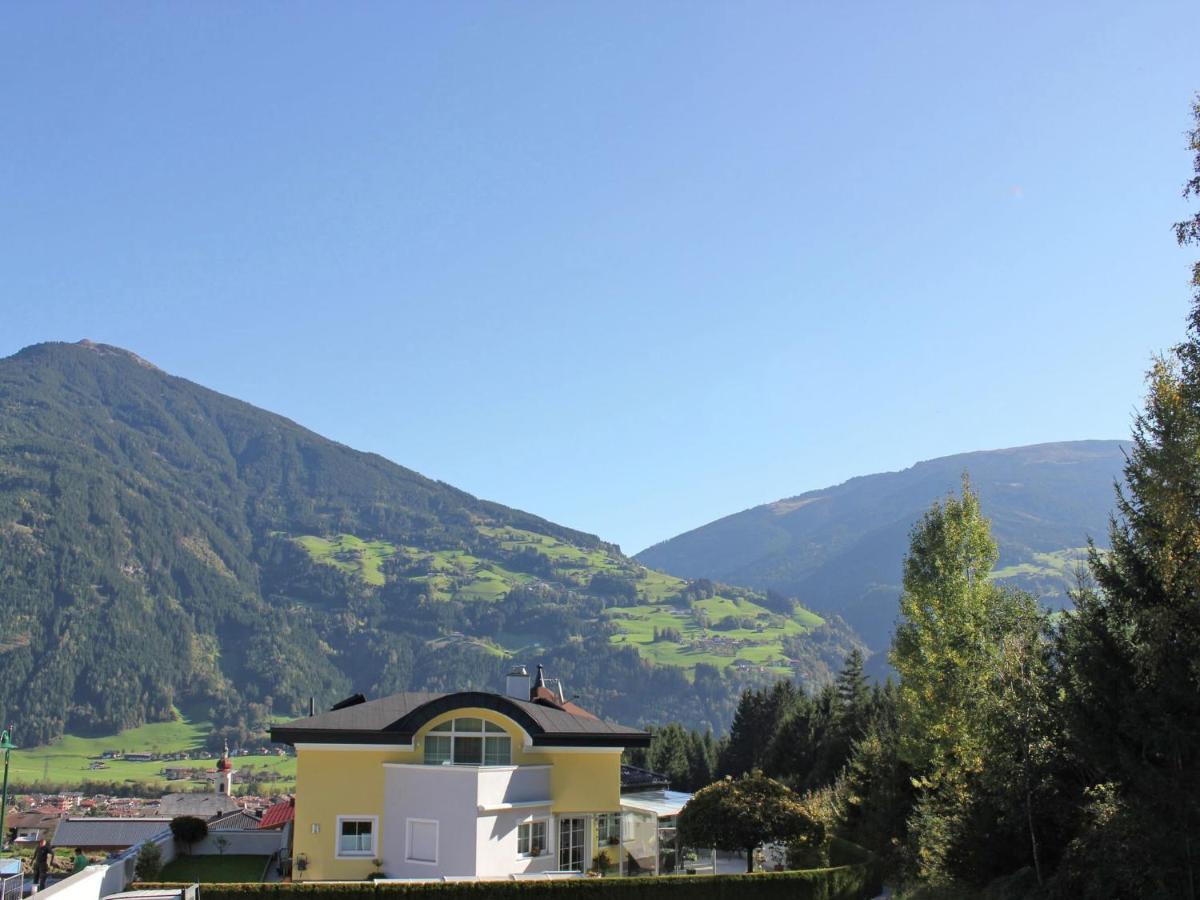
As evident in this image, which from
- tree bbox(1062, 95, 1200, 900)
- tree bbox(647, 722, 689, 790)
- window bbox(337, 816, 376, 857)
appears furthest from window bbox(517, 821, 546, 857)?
tree bbox(647, 722, 689, 790)

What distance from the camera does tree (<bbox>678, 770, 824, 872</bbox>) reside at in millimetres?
32125

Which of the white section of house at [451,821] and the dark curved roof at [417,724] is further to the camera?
the dark curved roof at [417,724]

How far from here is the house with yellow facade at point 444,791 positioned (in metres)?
29.2

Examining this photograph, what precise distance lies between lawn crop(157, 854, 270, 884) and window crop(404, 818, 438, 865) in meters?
5.52

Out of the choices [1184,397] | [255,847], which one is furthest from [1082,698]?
[255,847]

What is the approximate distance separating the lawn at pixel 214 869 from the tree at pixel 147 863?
15.7 inches

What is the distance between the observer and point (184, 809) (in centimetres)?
12812

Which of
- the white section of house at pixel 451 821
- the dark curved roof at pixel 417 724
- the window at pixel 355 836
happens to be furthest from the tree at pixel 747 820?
the window at pixel 355 836

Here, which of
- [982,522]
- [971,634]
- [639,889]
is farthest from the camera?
[982,522]

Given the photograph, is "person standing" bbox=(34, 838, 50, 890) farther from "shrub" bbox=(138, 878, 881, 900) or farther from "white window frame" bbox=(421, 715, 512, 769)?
"white window frame" bbox=(421, 715, 512, 769)

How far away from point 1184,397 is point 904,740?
23.9 metres

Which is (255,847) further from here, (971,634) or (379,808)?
(971,634)

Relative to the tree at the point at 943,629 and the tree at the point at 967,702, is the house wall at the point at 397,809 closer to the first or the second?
the tree at the point at 967,702

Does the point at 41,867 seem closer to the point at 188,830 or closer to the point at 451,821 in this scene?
the point at 188,830
